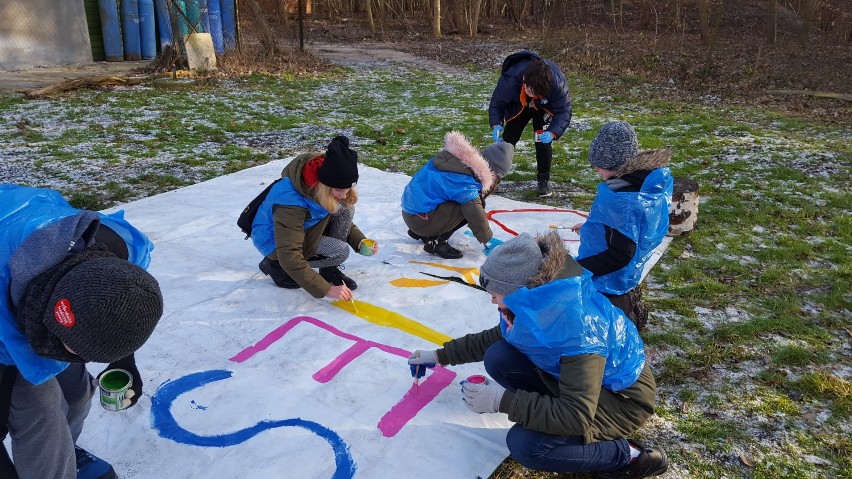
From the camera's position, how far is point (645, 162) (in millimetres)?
2693

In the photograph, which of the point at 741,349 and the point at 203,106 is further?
the point at 203,106

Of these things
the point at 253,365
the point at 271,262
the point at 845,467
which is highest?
the point at 271,262

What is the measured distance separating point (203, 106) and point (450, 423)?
23.1ft

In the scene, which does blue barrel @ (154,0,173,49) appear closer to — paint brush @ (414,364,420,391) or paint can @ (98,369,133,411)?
paint brush @ (414,364,420,391)

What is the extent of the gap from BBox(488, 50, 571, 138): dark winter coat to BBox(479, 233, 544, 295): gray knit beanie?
328 centimetres

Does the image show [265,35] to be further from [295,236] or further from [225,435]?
[225,435]

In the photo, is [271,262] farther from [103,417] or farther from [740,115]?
[740,115]

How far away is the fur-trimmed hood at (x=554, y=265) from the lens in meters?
1.83

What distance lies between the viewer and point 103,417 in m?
2.29

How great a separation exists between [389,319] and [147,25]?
36.2 ft

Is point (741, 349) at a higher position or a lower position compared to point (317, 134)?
lower

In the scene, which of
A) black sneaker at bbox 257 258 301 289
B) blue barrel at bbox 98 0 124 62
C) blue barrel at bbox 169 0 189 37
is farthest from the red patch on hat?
blue barrel at bbox 98 0 124 62

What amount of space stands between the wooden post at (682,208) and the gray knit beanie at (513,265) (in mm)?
2665

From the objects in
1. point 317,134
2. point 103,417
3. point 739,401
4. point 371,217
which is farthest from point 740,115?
point 103,417
